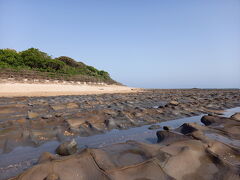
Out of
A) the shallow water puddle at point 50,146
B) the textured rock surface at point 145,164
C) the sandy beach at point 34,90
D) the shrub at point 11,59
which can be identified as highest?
the shrub at point 11,59

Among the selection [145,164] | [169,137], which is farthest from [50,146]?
[169,137]

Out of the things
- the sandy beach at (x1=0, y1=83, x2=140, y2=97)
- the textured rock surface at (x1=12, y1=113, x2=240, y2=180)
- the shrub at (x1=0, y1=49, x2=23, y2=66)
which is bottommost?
the textured rock surface at (x1=12, y1=113, x2=240, y2=180)

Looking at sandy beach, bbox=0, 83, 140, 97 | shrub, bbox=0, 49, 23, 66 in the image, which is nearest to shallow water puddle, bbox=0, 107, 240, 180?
sandy beach, bbox=0, 83, 140, 97

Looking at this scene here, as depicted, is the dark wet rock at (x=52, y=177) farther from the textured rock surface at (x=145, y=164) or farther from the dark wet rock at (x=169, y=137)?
the dark wet rock at (x=169, y=137)

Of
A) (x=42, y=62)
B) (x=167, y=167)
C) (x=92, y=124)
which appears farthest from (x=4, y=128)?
(x=42, y=62)

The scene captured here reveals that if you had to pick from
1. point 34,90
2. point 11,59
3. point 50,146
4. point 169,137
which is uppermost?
point 11,59

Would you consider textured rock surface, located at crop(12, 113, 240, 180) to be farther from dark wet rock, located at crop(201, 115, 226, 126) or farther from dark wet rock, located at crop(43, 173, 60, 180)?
dark wet rock, located at crop(201, 115, 226, 126)

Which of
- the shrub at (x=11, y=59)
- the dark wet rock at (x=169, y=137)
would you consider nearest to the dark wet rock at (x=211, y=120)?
the dark wet rock at (x=169, y=137)

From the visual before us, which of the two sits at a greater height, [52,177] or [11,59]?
[11,59]

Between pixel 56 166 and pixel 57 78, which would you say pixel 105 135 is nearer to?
pixel 56 166

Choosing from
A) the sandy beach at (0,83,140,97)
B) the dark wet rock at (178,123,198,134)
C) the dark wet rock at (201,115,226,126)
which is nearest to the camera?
the dark wet rock at (178,123,198,134)

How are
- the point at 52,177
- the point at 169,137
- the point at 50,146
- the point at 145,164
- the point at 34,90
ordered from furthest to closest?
the point at 34,90 < the point at 50,146 < the point at 169,137 < the point at 145,164 < the point at 52,177

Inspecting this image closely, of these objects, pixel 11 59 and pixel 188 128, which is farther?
pixel 11 59

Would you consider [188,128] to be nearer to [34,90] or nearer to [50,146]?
[50,146]
